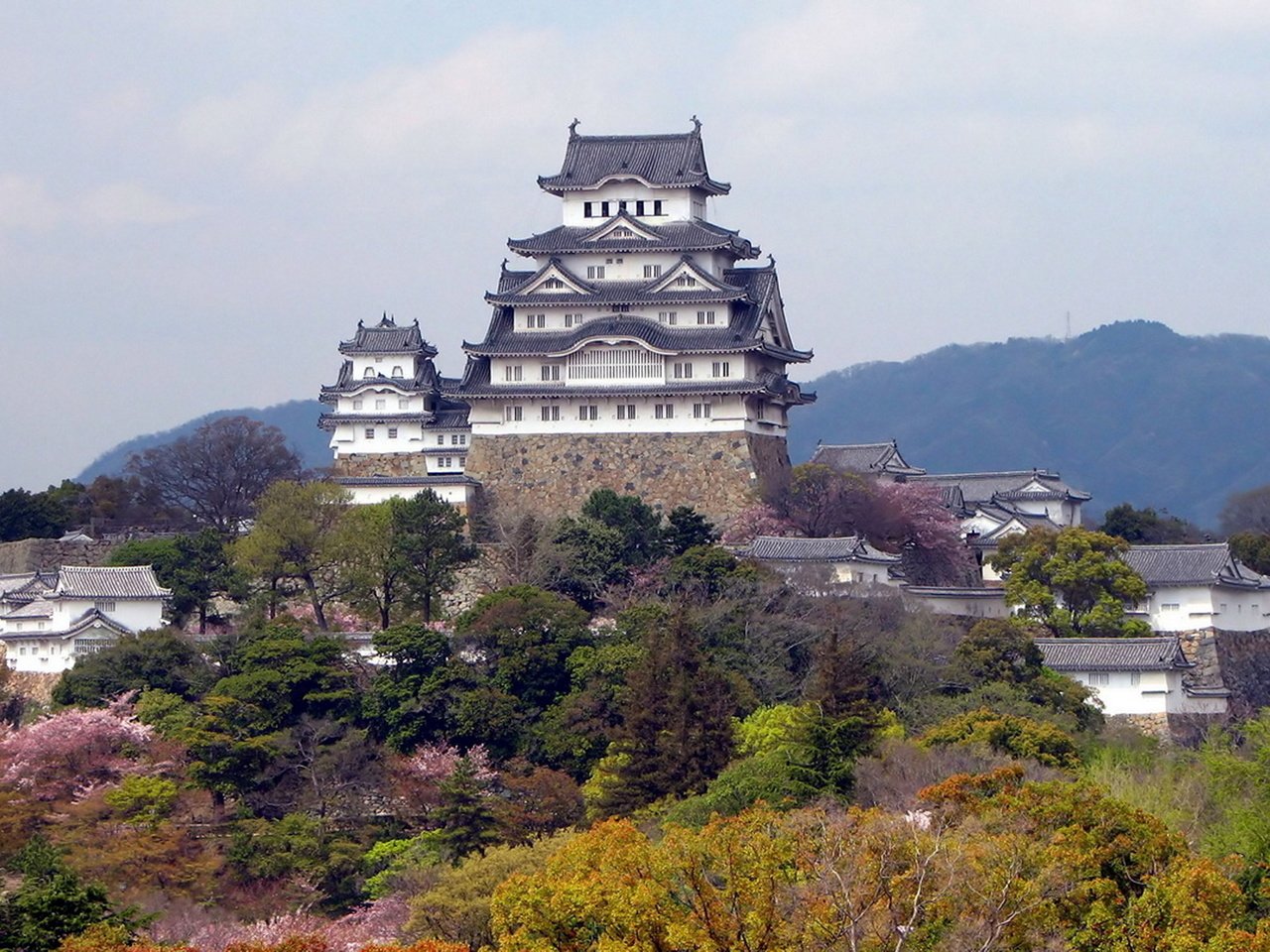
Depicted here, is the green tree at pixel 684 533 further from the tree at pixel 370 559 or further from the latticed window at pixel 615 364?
the tree at pixel 370 559

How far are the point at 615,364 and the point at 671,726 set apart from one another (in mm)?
12108

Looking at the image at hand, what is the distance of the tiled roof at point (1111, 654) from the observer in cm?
3894

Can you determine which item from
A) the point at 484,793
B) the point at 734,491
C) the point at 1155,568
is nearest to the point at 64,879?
the point at 484,793

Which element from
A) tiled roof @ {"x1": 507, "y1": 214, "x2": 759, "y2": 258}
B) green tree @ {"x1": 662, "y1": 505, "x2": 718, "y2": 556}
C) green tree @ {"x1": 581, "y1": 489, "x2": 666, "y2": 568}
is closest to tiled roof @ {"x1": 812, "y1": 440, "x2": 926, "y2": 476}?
tiled roof @ {"x1": 507, "y1": 214, "x2": 759, "y2": 258}

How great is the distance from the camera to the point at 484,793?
111 feet

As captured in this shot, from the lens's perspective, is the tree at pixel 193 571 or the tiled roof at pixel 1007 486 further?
the tiled roof at pixel 1007 486

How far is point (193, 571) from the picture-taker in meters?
41.0

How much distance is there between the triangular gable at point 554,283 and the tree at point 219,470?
7482 mm

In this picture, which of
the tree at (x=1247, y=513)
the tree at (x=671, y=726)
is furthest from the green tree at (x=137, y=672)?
the tree at (x=1247, y=513)

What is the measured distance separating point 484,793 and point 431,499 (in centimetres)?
774

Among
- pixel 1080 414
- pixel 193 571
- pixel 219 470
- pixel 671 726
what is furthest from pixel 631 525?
pixel 1080 414

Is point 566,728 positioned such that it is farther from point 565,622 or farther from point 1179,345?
point 1179,345

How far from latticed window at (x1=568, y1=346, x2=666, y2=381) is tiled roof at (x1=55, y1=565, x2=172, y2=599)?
827cm

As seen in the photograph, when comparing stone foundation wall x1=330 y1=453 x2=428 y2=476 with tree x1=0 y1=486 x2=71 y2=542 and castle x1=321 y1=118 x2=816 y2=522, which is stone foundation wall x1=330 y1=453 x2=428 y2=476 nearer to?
castle x1=321 y1=118 x2=816 y2=522
